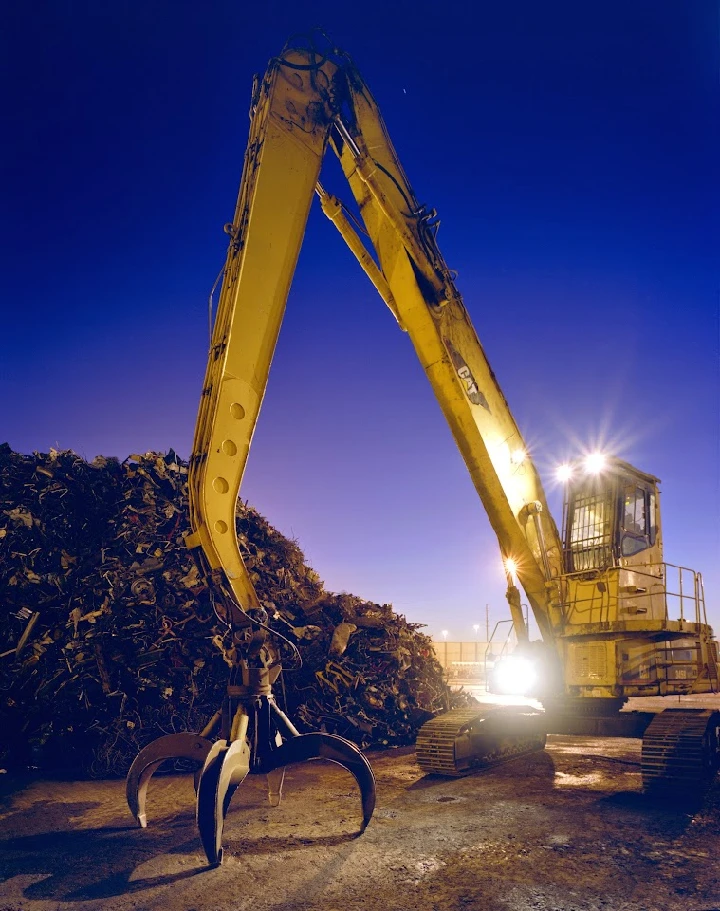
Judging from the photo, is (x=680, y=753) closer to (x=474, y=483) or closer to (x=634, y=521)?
(x=634, y=521)

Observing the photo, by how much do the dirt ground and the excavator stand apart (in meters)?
0.41

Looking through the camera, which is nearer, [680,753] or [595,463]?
[680,753]

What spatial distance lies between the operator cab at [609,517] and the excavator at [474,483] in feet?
0.07

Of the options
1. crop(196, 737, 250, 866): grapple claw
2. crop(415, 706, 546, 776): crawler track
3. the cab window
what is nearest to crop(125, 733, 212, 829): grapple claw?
crop(196, 737, 250, 866): grapple claw

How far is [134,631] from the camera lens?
726cm

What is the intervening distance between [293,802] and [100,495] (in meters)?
5.03

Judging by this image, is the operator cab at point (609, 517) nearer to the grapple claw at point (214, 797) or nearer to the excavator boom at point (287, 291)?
the excavator boom at point (287, 291)

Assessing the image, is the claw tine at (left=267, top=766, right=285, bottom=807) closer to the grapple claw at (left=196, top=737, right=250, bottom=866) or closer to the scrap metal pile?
the grapple claw at (left=196, top=737, right=250, bottom=866)

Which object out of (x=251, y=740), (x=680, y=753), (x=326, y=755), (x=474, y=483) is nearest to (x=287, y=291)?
(x=474, y=483)

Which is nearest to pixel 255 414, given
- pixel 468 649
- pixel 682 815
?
pixel 682 815

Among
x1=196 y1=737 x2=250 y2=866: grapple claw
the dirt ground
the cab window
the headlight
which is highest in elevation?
the cab window

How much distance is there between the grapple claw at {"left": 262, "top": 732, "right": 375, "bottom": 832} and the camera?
440 centimetres

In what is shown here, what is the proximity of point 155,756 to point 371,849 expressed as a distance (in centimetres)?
174

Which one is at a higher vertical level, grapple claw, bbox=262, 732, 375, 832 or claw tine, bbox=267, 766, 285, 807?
grapple claw, bbox=262, 732, 375, 832
